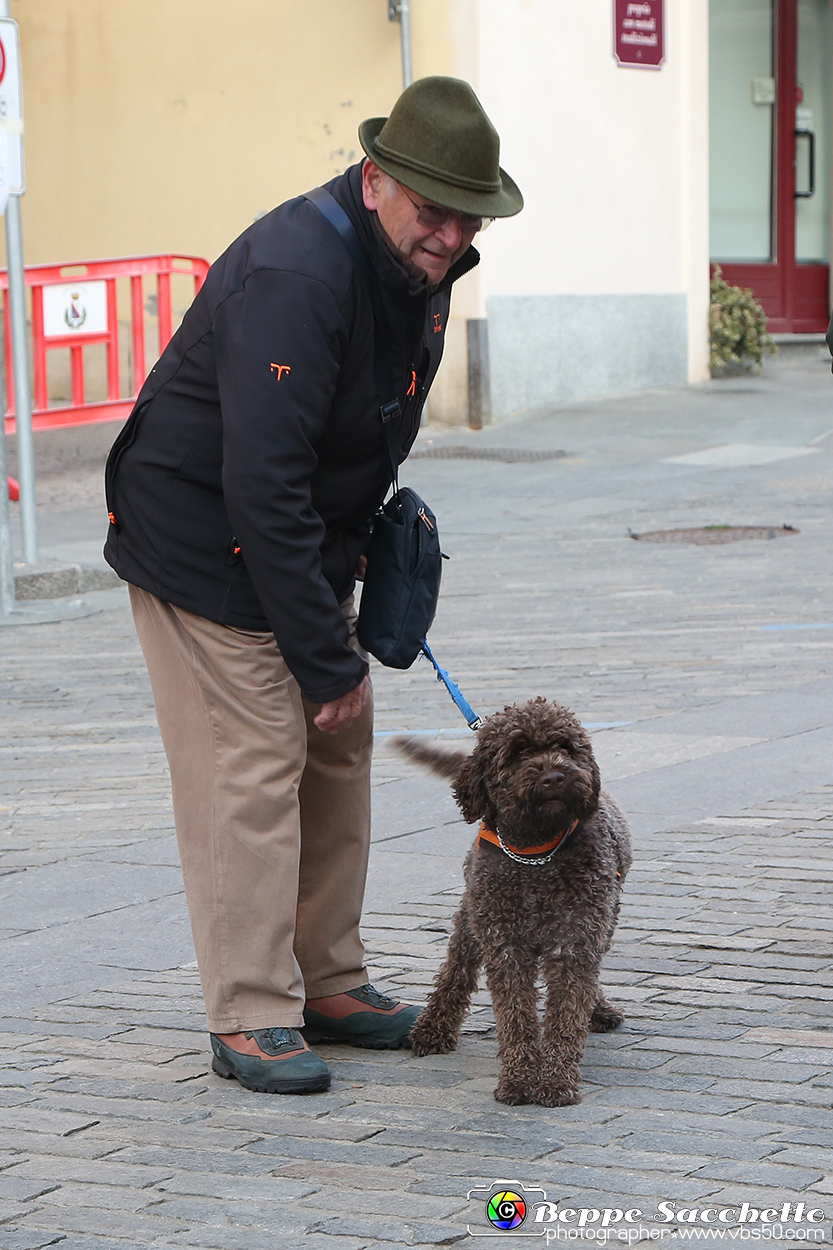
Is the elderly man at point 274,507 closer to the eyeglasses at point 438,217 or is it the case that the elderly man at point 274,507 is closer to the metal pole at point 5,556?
the eyeglasses at point 438,217

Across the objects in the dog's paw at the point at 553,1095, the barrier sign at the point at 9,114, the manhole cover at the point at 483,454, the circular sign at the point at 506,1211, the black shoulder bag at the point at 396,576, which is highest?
the barrier sign at the point at 9,114

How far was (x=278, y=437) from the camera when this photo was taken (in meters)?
3.62

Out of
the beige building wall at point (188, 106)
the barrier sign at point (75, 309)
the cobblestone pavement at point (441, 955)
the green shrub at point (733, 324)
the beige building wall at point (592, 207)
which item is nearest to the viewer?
the cobblestone pavement at point (441, 955)

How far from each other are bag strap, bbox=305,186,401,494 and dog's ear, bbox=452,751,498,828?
2.20 feet

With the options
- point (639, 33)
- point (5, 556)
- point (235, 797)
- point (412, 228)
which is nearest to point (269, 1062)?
point (235, 797)

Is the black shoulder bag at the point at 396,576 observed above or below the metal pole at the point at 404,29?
below

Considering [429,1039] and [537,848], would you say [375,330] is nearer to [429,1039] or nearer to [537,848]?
[537,848]

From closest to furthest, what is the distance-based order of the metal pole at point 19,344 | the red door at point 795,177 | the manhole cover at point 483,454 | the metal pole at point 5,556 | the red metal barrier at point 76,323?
the metal pole at point 5,556 → the metal pole at point 19,344 → the red metal barrier at point 76,323 → the manhole cover at point 483,454 → the red door at point 795,177

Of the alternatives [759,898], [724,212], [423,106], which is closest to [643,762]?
[759,898]

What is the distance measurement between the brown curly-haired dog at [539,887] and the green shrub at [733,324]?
14.9 meters

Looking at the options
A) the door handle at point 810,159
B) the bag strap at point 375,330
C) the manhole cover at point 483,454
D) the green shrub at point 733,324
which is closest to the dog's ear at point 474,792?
the bag strap at point 375,330

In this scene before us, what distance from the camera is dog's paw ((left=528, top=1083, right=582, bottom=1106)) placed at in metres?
3.61

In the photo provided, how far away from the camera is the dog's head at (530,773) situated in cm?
361

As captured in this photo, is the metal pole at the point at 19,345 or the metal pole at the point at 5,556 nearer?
the metal pole at the point at 5,556
